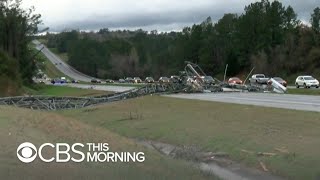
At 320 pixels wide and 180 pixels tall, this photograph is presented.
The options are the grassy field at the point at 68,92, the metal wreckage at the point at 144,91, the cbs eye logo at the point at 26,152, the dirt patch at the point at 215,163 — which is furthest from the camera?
the grassy field at the point at 68,92

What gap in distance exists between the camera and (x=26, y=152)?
15078 mm

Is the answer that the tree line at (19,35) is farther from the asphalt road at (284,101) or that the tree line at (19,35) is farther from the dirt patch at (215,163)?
the dirt patch at (215,163)

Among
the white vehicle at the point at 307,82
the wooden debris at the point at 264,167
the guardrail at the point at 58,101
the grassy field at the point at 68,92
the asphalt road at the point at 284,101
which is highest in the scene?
the wooden debris at the point at 264,167

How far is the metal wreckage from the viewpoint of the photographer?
2163 inches

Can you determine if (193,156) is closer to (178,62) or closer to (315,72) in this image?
(315,72)

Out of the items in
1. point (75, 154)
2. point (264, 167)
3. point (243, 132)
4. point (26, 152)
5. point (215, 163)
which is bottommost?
point (215, 163)

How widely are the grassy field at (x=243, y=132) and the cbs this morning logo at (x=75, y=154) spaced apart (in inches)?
151

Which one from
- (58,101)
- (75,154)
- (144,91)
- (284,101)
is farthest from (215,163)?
(144,91)

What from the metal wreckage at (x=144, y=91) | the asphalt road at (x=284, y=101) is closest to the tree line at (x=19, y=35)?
the metal wreckage at (x=144, y=91)

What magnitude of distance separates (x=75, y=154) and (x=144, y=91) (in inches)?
1855

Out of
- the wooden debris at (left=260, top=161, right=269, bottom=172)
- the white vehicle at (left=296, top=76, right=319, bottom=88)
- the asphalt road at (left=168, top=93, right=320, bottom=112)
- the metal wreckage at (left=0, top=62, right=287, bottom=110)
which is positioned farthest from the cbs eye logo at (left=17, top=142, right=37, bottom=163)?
the white vehicle at (left=296, top=76, right=319, bottom=88)

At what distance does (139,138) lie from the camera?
26484 mm

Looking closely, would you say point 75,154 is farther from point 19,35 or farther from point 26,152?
point 19,35

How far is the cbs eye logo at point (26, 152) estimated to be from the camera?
14203mm
